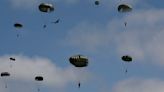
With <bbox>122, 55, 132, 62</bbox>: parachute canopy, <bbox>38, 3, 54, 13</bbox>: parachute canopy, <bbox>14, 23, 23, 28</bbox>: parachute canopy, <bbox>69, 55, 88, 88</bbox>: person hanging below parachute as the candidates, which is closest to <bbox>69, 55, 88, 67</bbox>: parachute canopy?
<bbox>69, 55, 88, 88</bbox>: person hanging below parachute

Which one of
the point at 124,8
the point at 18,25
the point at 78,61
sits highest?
the point at 124,8

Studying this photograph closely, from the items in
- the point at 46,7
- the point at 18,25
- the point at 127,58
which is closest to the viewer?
the point at 46,7

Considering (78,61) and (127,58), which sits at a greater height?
(127,58)

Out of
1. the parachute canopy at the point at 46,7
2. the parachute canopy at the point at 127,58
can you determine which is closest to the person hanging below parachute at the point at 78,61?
the parachute canopy at the point at 46,7

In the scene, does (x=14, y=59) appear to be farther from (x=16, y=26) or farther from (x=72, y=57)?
(x=72, y=57)

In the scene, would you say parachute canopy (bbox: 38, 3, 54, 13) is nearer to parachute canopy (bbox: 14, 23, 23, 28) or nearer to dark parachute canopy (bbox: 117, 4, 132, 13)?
parachute canopy (bbox: 14, 23, 23, 28)

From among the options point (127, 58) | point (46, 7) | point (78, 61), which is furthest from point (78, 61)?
point (127, 58)

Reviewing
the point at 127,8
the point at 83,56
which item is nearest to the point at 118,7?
the point at 127,8

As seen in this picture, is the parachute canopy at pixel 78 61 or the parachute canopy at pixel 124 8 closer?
the parachute canopy at pixel 78 61

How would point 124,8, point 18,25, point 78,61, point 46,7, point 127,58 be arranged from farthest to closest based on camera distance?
point 127,58 → point 18,25 → point 124,8 → point 46,7 → point 78,61

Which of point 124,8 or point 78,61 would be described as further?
point 124,8

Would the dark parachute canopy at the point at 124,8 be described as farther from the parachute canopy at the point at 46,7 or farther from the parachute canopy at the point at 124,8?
the parachute canopy at the point at 46,7

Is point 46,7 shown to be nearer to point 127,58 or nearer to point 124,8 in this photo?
point 124,8

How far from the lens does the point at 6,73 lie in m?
166
